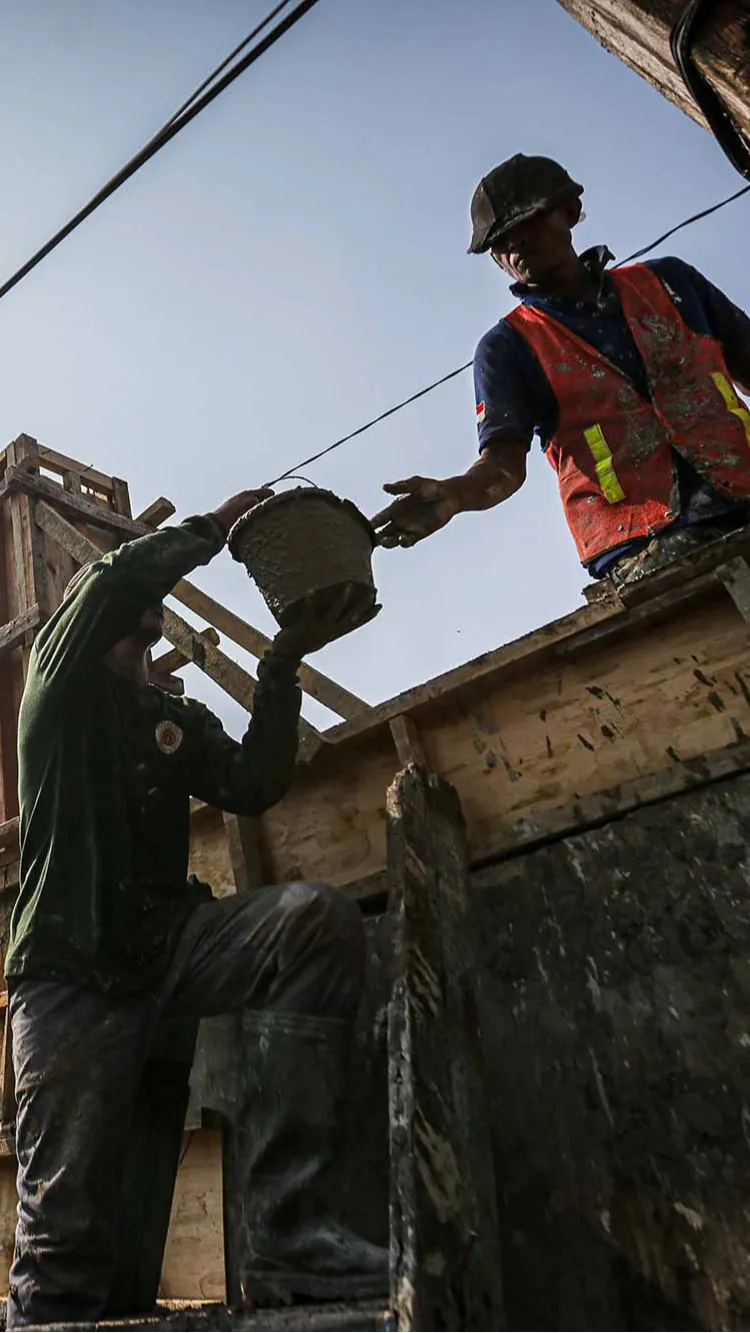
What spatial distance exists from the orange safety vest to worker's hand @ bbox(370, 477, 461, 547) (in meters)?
0.57

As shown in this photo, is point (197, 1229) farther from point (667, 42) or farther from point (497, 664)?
point (667, 42)

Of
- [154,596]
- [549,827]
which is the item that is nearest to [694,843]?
[549,827]

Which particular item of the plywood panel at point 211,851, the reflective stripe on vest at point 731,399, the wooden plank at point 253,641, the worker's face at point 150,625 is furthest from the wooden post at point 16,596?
the reflective stripe on vest at point 731,399

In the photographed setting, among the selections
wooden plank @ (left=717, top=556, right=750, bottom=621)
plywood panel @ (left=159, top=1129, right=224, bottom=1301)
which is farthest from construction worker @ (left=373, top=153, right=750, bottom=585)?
→ plywood panel @ (left=159, top=1129, right=224, bottom=1301)

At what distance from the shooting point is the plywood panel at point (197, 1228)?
3.31 metres

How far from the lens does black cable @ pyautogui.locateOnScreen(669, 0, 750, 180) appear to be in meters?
2.34

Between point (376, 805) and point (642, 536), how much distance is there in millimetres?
1346

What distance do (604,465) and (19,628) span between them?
12.5ft

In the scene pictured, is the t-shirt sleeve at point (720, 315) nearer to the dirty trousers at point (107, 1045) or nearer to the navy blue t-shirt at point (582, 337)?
the navy blue t-shirt at point (582, 337)

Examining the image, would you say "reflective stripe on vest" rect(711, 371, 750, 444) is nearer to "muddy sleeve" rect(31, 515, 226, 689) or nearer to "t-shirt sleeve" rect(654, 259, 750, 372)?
"t-shirt sleeve" rect(654, 259, 750, 372)

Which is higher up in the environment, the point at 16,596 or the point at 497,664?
the point at 16,596

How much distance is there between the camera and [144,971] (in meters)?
2.77

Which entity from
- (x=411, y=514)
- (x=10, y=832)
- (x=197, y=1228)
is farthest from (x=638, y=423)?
(x=10, y=832)

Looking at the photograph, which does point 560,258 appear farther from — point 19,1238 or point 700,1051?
point 19,1238
